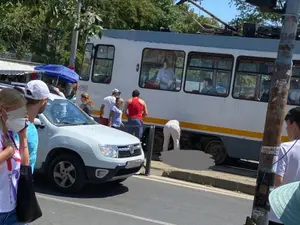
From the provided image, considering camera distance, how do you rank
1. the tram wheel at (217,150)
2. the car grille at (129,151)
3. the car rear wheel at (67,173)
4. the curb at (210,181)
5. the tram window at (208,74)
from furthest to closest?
the tram window at (208,74) < the tram wheel at (217,150) < the curb at (210,181) < the car grille at (129,151) < the car rear wheel at (67,173)

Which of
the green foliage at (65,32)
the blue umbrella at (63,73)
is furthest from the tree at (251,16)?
the blue umbrella at (63,73)

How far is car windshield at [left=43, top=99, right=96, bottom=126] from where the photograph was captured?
855 cm

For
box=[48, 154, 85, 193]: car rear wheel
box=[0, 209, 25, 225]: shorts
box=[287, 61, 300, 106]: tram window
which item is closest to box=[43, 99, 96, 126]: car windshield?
box=[48, 154, 85, 193]: car rear wheel

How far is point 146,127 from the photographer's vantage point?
13.3 metres

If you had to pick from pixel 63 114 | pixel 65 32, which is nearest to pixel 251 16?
pixel 65 32

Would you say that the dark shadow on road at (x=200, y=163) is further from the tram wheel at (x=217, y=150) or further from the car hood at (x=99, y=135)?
the car hood at (x=99, y=135)

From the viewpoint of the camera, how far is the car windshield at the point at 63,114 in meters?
8.55

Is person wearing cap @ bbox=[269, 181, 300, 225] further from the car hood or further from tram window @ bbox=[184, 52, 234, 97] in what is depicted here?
tram window @ bbox=[184, 52, 234, 97]

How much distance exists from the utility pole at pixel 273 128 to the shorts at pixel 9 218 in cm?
213

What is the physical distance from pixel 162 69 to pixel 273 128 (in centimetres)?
958

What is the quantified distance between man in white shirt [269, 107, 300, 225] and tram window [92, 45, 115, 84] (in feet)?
35.8

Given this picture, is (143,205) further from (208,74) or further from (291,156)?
(208,74)

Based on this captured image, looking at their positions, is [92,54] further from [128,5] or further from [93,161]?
[128,5]

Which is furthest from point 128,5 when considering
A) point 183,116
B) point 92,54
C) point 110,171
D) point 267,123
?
point 267,123
